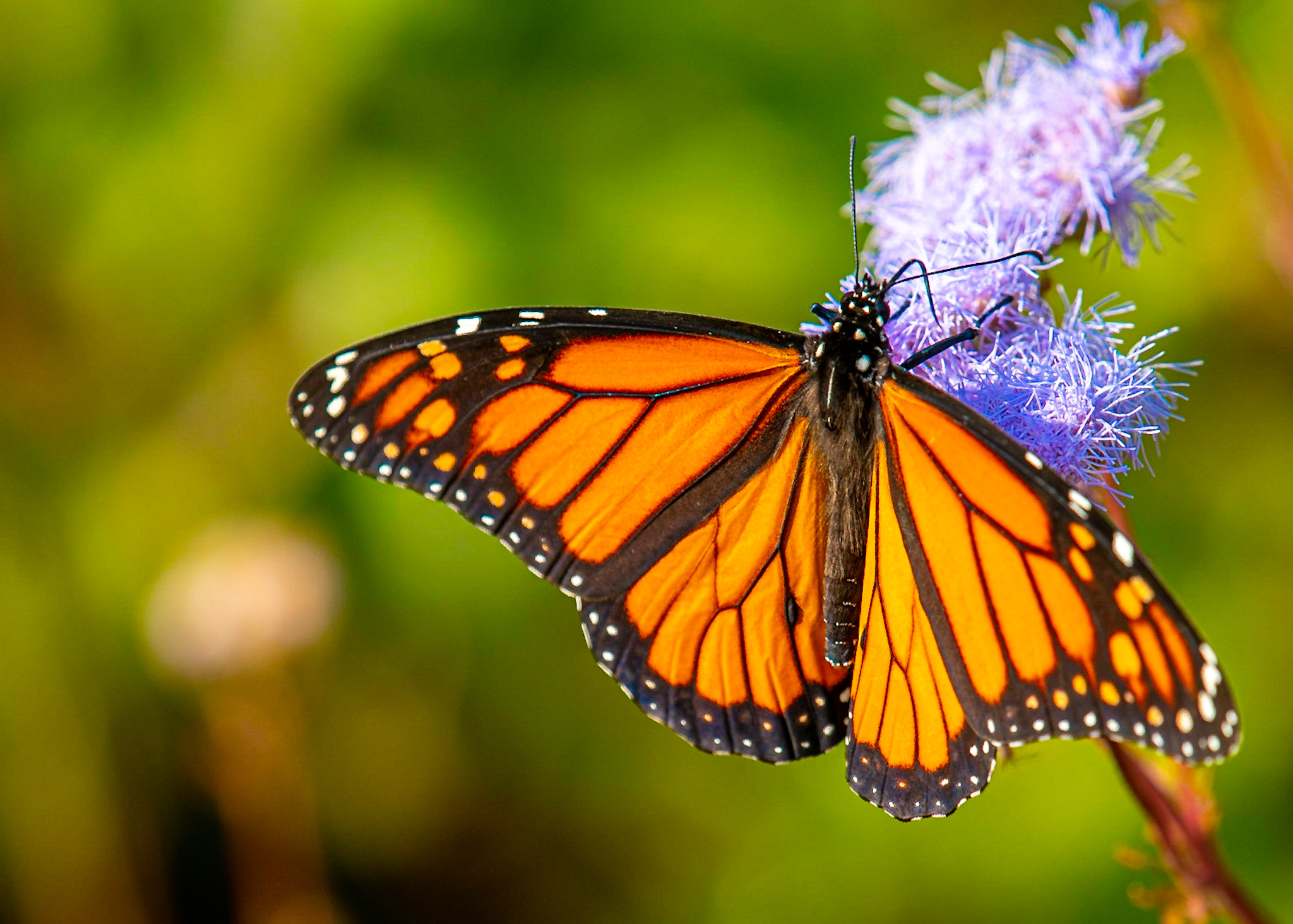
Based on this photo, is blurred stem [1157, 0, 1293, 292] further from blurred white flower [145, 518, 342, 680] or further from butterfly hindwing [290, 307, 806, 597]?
blurred white flower [145, 518, 342, 680]

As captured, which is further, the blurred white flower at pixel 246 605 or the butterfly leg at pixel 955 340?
the blurred white flower at pixel 246 605

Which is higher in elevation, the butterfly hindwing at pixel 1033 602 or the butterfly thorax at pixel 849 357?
the butterfly thorax at pixel 849 357

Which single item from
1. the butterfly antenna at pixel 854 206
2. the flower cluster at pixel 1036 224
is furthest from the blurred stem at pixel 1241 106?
the butterfly antenna at pixel 854 206

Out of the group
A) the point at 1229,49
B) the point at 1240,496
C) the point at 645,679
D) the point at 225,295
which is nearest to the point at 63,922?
the point at 225,295

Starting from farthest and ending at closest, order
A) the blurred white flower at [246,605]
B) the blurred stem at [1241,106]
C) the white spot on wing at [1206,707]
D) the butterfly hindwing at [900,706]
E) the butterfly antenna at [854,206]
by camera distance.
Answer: the blurred white flower at [246,605]
the blurred stem at [1241,106]
the butterfly antenna at [854,206]
the butterfly hindwing at [900,706]
the white spot on wing at [1206,707]

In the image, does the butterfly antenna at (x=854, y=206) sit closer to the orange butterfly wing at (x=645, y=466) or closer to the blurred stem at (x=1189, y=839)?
the orange butterfly wing at (x=645, y=466)

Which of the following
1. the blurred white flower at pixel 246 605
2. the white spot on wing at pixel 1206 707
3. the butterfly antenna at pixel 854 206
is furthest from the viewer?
the blurred white flower at pixel 246 605

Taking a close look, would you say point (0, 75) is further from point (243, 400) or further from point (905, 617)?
point (905, 617)
